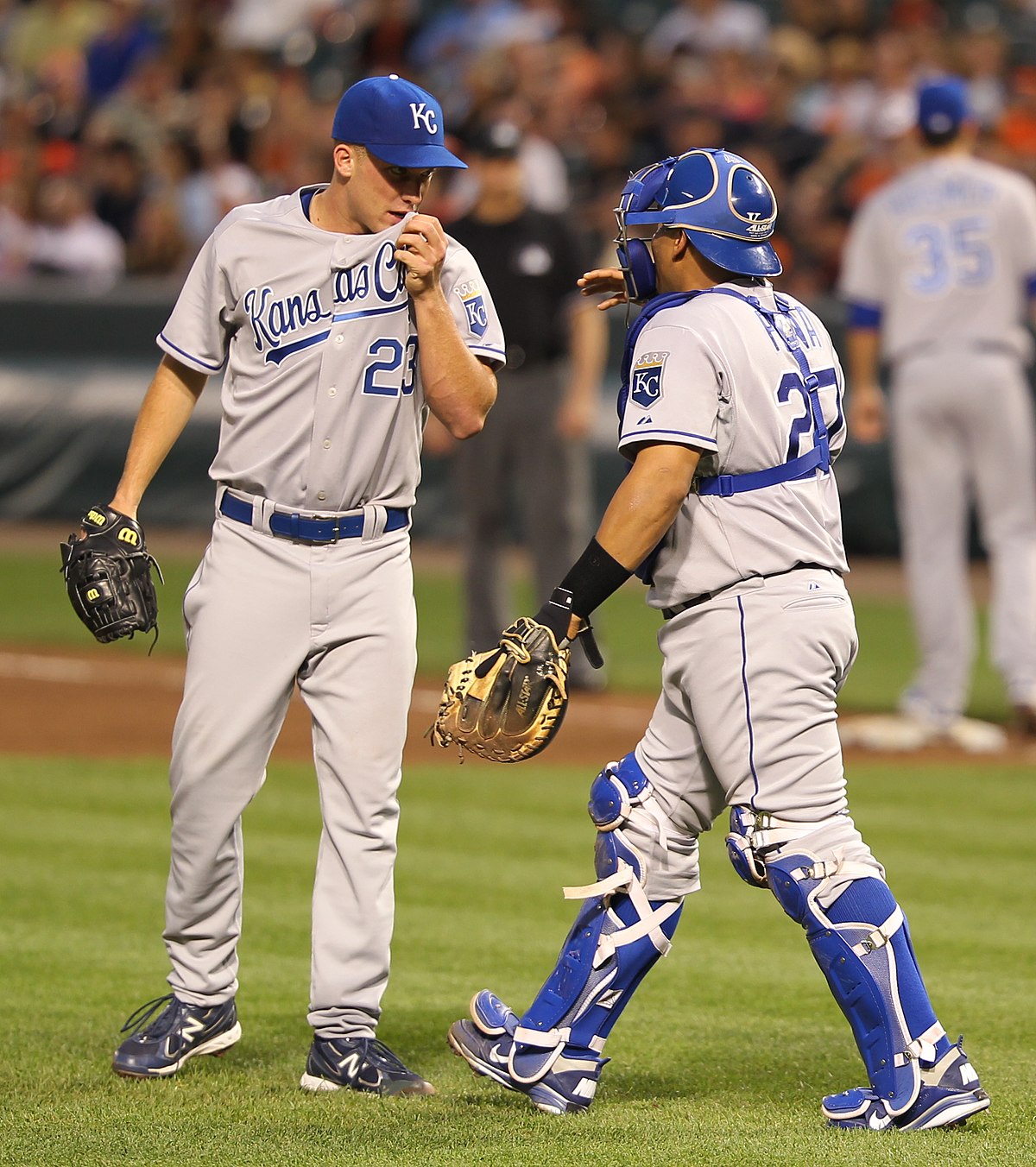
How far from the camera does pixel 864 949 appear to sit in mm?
4145

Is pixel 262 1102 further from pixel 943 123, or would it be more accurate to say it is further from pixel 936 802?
pixel 943 123

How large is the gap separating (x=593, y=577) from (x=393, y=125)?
3.75ft

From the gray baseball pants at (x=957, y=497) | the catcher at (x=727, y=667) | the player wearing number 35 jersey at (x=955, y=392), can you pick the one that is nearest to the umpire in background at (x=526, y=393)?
the player wearing number 35 jersey at (x=955, y=392)

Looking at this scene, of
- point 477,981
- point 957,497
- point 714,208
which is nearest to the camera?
point 714,208

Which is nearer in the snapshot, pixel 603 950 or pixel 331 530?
pixel 603 950

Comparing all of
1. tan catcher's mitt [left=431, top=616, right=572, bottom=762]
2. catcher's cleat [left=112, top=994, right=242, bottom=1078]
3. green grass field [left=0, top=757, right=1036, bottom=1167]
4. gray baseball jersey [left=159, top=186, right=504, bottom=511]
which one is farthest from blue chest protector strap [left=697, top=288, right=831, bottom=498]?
catcher's cleat [left=112, top=994, right=242, bottom=1078]

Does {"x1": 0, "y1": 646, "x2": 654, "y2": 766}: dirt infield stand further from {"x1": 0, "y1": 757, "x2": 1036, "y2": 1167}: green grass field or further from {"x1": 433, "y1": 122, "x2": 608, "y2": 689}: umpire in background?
{"x1": 433, "y1": 122, "x2": 608, "y2": 689}: umpire in background

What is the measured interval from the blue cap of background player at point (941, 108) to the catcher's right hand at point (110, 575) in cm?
535

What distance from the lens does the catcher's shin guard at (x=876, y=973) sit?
414 cm

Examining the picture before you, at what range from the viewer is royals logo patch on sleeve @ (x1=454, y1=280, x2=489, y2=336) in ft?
15.1

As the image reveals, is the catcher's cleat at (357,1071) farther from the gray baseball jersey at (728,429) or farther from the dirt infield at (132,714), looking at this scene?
the dirt infield at (132,714)

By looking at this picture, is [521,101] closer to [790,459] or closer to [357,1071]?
[790,459]

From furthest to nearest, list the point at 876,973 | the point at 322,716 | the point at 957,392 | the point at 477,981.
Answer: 1. the point at 957,392
2. the point at 477,981
3. the point at 322,716
4. the point at 876,973

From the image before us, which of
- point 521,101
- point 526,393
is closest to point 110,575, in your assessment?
point 526,393
